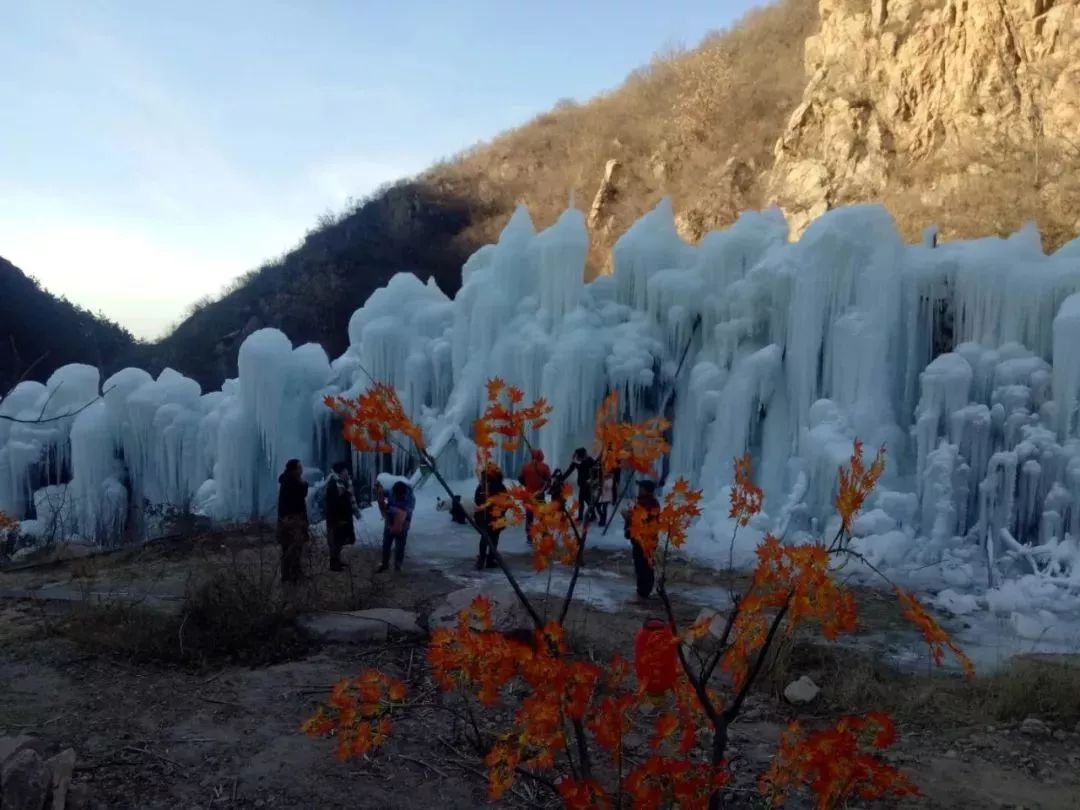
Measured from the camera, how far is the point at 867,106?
18.9 meters

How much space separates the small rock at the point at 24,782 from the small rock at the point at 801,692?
3.78 meters

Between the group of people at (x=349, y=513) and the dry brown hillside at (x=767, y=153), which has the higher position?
the dry brown hillside at (x=767, y=153)

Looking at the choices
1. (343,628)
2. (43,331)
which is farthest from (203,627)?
(43,331)

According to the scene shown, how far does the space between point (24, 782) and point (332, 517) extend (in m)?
4.18

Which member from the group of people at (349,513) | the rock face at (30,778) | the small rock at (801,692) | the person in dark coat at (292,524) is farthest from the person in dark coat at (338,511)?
the small rock at (801,692)

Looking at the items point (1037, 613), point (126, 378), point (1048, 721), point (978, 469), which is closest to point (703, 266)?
point (978, 469)

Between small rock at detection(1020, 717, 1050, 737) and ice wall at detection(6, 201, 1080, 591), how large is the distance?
3928 mm

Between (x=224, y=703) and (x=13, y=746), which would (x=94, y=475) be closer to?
(x=224, y=703)

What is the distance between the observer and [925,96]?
59.4 ft

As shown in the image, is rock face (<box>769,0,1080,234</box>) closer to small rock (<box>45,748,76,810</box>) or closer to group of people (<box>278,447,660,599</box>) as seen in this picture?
group of people (<box>278,447,660,599</box>)

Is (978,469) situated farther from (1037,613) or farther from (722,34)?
(722,34)

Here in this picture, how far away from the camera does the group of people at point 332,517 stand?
6.62 m

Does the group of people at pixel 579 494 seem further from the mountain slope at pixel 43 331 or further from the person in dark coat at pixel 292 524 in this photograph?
the mountain slope at pixel 43 331

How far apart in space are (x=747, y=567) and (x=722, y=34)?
104 ft
